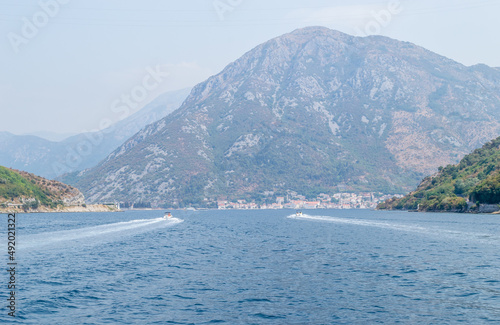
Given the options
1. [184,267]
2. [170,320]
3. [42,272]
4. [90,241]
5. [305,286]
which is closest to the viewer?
[170,320]

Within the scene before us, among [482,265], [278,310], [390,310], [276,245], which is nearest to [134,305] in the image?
[278,310]

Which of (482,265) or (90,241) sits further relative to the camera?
(90,241)

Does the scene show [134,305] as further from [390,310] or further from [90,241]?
[90,241]

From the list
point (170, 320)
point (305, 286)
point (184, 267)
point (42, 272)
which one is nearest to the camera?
point (170, 320)

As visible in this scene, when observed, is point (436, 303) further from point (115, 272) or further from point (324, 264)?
point (115, 272)

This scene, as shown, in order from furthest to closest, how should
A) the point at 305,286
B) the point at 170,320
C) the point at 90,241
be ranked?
the point at 90,241, the point at 305,286, the point at 170,320

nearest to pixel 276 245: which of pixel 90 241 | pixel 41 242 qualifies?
pixel 90 241

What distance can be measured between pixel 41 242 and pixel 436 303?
65.4m

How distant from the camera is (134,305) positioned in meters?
36.6

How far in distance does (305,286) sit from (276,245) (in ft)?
120

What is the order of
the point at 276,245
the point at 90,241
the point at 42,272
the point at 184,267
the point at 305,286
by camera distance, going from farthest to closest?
the point at 90,241, the point at 276,245, the point at 184,267, the point at 42,272, the point at 305,286

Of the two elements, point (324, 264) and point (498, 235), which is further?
point (498, 235)

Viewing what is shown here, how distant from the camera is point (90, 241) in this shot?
86812 millimetres

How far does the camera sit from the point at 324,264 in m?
56.6
